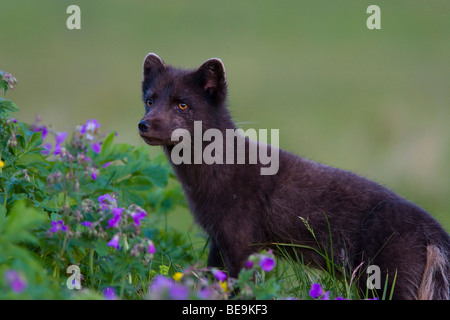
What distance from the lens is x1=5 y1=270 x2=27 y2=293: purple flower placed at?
11.9ft

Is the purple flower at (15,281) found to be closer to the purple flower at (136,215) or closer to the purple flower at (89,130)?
the purple flower at (136,215)

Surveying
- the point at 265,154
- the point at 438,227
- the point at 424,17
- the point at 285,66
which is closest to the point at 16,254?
the point at 265,154

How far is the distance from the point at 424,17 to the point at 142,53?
8.55 meters

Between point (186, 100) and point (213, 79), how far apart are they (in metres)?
0.34

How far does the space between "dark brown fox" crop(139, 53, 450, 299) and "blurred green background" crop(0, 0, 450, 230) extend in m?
4.33

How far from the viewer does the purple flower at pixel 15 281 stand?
3639mm

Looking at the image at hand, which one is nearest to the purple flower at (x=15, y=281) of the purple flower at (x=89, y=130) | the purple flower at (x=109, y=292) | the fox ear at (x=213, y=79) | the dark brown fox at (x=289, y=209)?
the purple flower at (x=109, y=292)

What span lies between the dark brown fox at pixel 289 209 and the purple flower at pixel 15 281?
105 inches

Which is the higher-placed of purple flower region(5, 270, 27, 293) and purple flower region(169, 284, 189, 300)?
purple flower region(5, 270, 27, 293)

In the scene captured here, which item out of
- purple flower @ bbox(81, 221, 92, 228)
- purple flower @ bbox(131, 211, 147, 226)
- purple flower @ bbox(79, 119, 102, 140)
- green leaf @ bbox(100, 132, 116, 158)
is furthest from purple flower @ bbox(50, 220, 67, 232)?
green leaf @ bbox(100, 132, 116, 158)

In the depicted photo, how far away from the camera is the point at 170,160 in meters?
6.70

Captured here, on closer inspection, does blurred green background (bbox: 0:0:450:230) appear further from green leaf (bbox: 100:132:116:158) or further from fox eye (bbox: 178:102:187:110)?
fox eye (bbox: 178:102:187:110)

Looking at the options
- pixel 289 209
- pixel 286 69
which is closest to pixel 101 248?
pixel 289 209

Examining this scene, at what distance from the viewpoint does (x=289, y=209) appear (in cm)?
629
